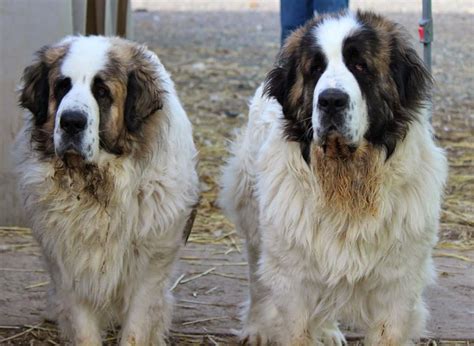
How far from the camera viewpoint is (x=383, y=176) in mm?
4328

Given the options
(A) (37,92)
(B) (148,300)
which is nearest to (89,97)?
(A) (37,92)

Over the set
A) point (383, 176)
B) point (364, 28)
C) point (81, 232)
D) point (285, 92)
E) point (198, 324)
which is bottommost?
point (198, 324)

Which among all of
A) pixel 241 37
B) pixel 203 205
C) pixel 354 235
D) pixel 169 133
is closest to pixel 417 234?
→ pixel 354 235

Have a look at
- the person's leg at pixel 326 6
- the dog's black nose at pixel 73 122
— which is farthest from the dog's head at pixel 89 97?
the person's leg at pixel 326 6

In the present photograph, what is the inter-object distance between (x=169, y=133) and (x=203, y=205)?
2787 millimetres

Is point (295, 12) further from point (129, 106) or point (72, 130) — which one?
point (72, 130)

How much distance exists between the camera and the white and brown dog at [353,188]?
14.0ft

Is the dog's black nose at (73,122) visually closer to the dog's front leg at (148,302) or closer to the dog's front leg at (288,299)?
the dog's front leg at (148,302)

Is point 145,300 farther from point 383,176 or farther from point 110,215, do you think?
point 383,176

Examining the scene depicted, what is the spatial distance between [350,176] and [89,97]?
117cm

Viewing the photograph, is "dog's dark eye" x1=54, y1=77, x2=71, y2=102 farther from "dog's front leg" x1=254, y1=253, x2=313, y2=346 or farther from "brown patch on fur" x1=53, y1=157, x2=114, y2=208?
"dog's front leg" x1=254, y1=253, x2=313, y2=346

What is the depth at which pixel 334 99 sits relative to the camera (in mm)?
4062

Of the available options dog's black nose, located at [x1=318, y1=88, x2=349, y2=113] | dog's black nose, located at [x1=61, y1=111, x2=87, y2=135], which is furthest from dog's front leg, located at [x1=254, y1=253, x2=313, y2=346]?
dog's black nose, located at [x1=61, y1=111, x2=87, y2=135]

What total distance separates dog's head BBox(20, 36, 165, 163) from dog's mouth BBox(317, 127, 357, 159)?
0.87 m
